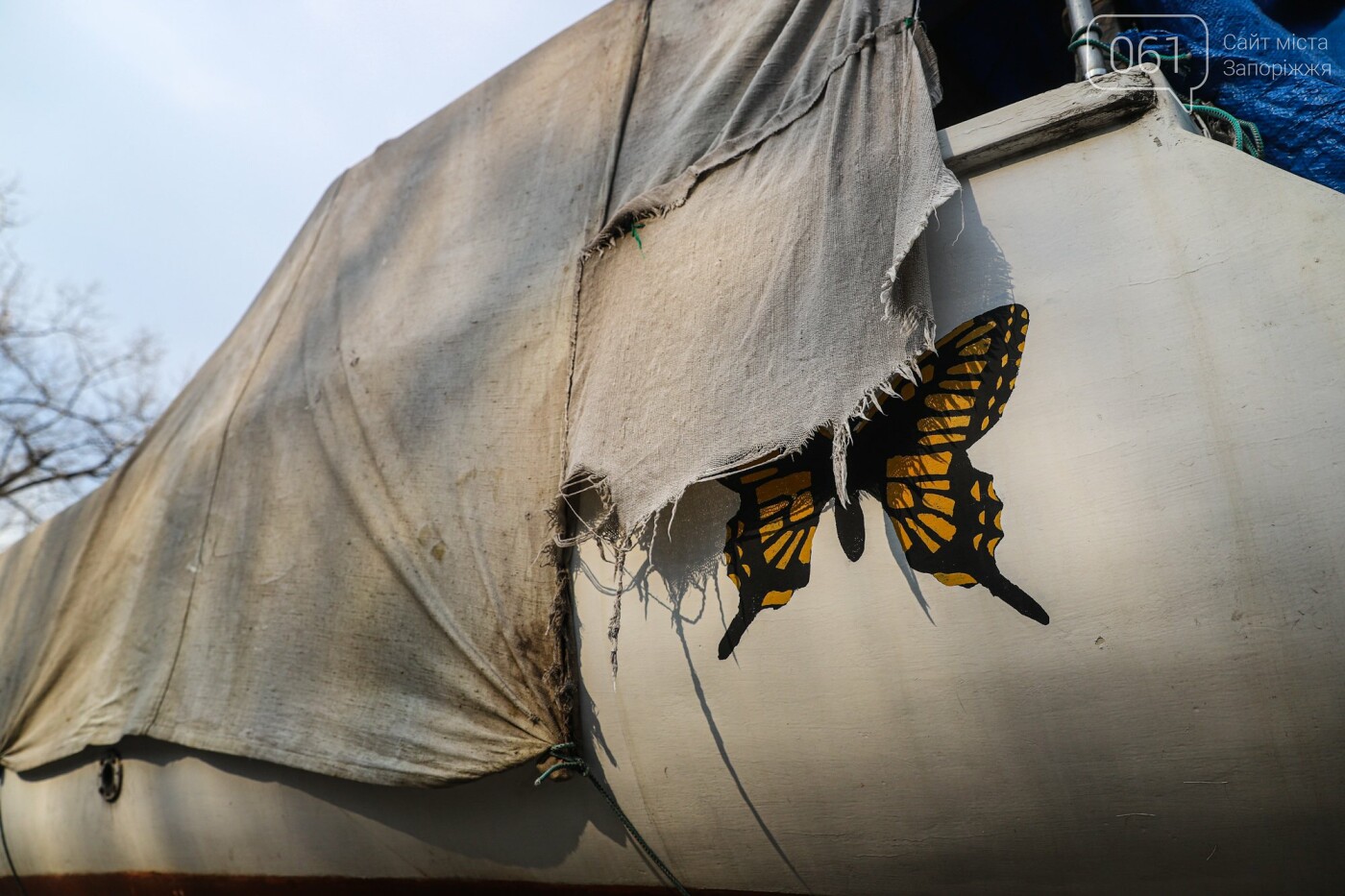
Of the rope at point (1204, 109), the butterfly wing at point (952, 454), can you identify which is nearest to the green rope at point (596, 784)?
the butterfly wing at point (952, 454)

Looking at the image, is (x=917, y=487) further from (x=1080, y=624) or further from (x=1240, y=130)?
(x=1240, y=130)

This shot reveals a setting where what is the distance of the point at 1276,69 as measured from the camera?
1526mm

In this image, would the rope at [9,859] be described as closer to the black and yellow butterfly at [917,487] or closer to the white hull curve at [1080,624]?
the white hull curve at [1080,624]

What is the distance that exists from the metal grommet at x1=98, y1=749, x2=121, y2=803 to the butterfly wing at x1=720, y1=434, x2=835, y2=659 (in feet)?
5.26

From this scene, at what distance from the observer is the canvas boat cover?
1349 millimetres

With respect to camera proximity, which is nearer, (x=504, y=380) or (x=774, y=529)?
(x=774, y=529)

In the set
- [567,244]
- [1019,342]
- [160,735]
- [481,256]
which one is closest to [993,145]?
[1019,342]

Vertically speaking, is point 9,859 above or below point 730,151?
below

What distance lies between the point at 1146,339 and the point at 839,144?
1.74ft

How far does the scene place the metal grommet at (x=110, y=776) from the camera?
213 centimetres

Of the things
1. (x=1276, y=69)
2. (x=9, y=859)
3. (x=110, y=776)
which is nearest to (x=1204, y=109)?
(x=1276, y=69)

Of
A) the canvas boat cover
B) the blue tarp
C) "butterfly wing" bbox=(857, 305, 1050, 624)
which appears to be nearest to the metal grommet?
the canvas boat cover

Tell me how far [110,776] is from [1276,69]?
2.73 meters

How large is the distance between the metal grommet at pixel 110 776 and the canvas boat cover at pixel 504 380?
0.09 meters
